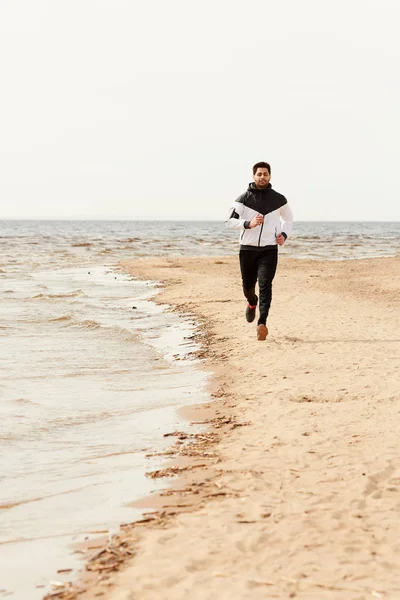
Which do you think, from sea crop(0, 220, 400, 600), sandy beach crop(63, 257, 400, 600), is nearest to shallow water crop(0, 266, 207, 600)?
sea crop(0, 220, 400, 600)

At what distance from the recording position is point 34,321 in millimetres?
11422

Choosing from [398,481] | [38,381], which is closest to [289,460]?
[398,481]

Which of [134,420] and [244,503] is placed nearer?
[244,503]

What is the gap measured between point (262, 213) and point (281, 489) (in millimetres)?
5082

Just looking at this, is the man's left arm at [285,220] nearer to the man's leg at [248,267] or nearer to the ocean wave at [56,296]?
the man's leg at [248,267]

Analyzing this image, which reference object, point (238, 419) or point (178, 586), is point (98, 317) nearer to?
point (238, 419)

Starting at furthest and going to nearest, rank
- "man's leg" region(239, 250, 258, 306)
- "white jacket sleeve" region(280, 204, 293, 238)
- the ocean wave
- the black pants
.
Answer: the ocean wave, "man's leg" region(239, 250, 258, 306), the black pants, "white jacket sleeve" region(280, 204, 293, 238)

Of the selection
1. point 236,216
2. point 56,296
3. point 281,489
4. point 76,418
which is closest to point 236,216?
point 236,216

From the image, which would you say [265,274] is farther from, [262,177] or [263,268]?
[262,177]

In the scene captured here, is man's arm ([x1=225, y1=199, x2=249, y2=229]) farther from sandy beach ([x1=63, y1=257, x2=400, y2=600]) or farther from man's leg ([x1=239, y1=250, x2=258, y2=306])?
sandy beach ([x1=63, y1=257, x2=400, y2=600])

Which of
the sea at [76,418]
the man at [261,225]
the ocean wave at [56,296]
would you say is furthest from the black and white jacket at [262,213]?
the ocean wave at [56,296]

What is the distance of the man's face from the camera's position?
831 cm

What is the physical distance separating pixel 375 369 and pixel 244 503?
142 inches

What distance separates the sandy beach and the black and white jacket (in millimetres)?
1378
